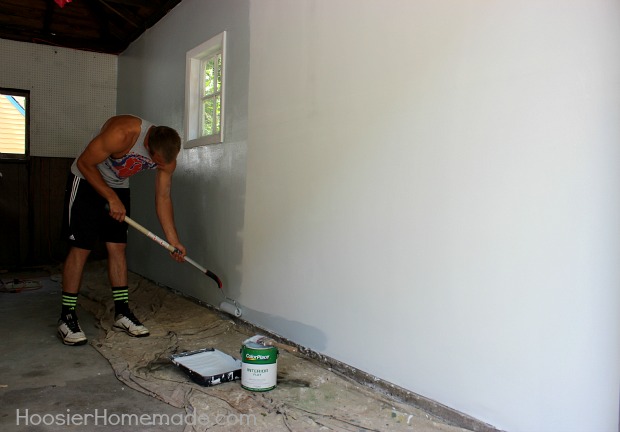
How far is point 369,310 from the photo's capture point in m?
2.17

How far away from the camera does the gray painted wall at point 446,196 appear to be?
4.72 feet

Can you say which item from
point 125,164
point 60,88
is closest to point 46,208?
point 60,88

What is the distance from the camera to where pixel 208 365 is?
2.35 metres

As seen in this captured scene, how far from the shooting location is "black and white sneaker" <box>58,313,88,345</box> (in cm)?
277

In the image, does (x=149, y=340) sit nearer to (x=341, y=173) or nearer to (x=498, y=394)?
(x=341, y=173)

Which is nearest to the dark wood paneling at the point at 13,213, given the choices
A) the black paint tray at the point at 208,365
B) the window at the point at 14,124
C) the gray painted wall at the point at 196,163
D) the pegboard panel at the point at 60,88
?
the window at the point at 14,124

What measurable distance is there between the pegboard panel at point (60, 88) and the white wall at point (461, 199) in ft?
13.3

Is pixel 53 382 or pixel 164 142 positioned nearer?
pixel 53 382

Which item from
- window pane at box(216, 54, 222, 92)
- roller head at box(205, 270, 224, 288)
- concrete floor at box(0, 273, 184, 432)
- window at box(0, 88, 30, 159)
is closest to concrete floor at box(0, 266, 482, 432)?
concrete floor at box(0, 273, 184, 432)

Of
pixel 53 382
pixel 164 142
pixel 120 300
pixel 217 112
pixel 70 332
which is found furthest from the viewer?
pixel 217 112

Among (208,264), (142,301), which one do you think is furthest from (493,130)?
(142,301)

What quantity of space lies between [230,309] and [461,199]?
185 cm

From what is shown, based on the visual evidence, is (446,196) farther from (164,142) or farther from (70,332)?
(70,332)

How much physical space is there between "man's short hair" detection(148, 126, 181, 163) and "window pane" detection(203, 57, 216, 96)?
1.19m
